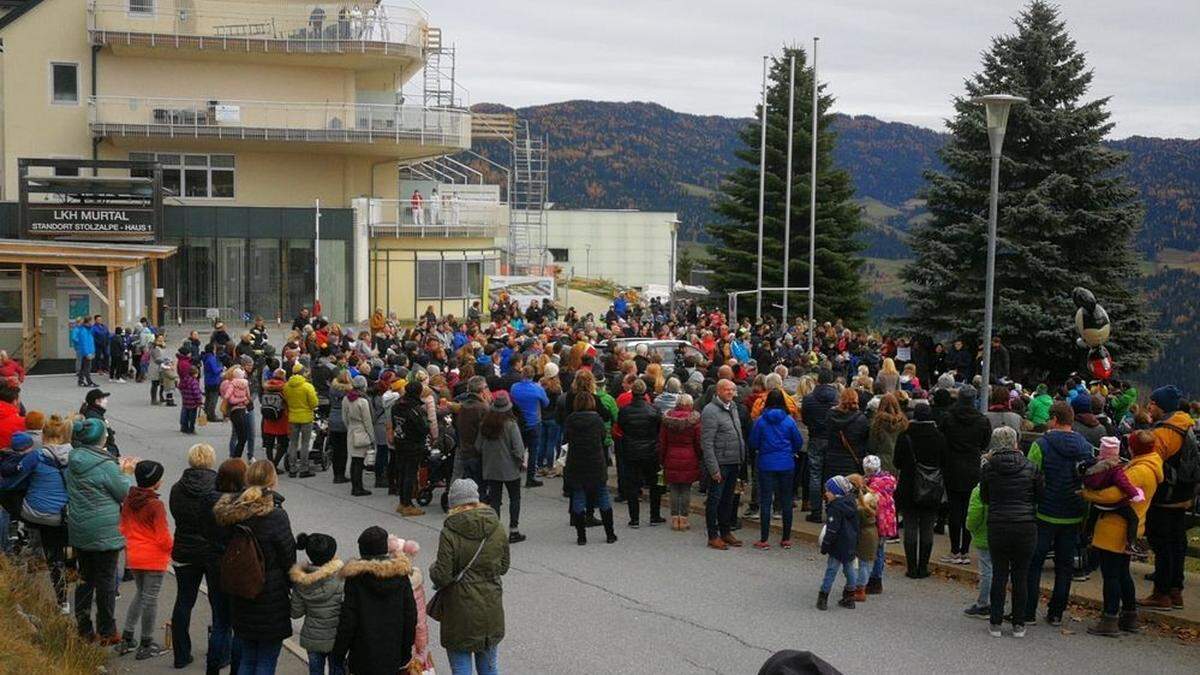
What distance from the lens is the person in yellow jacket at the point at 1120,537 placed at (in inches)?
446

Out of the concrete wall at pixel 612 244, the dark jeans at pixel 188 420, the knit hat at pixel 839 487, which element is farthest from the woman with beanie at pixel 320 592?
the concrete wall at pixel 612 244

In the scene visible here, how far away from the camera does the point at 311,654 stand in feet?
29.7

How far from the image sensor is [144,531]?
34.5ft

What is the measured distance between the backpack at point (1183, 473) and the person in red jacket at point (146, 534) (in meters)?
8.51

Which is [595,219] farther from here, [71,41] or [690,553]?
[690,553]

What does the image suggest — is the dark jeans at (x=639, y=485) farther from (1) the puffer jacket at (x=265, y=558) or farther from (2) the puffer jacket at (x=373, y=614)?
(2) the puffer jacket at (x=373, y=614)

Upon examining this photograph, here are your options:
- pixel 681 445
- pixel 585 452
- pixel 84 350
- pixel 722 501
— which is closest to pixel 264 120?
pixel 84 350

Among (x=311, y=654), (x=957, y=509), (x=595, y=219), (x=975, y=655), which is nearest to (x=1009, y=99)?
(x=957, y=509)

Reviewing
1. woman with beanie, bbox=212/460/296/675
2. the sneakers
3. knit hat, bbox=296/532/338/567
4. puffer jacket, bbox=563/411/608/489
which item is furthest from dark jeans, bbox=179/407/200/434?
knit hat, bbox=296/532/338/567

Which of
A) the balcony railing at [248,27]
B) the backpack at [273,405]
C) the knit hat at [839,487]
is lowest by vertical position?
the backpack at [273,405]

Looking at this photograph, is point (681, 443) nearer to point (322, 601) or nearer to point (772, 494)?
point (772, 494)

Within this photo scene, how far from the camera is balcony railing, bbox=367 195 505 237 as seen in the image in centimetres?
4775

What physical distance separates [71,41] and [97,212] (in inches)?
575

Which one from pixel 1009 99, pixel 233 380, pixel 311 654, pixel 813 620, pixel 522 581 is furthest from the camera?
pixel 233 380
